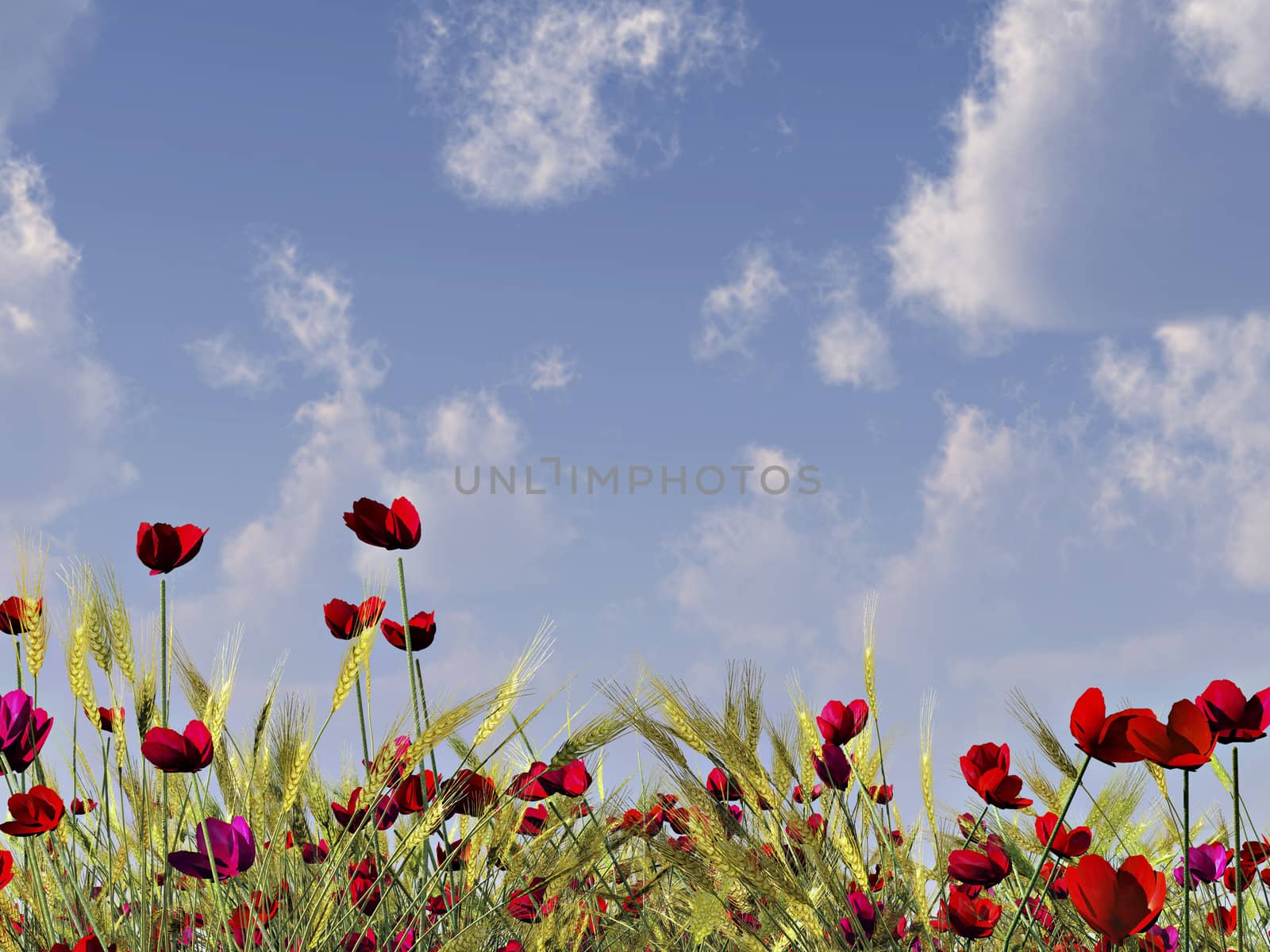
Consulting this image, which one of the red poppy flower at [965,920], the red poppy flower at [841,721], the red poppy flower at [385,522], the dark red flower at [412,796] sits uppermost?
the red poppy flower at [385,522]

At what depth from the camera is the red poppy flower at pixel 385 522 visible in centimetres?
196

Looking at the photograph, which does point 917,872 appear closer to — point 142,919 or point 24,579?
point 142,919

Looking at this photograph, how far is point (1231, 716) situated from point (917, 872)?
53cm

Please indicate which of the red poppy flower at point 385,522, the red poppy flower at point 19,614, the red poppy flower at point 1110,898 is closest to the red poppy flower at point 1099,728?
the red poppy flower at point 1110,898

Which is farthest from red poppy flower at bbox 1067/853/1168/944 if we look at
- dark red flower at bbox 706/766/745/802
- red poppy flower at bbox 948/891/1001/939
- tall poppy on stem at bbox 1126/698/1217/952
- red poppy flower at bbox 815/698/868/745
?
dark red flower at bbox 706/766/745/802

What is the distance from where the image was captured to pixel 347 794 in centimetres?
220

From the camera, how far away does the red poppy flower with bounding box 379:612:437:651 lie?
2.05 meters

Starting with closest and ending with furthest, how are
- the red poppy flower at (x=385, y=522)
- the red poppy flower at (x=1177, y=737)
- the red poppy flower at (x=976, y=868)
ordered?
the red poppy flower at (x=1177, y=737) < the red poppy flower at (x=976, y=868) < the red poppy flower at (x=385, y=522)

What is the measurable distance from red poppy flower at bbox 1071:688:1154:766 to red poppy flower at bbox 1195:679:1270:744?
0.24 metres

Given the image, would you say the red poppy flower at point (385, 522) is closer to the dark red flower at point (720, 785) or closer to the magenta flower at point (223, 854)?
the magenta flower at point (223, 854)

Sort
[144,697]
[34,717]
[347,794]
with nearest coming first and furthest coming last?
[144,697], [34,717], [347,794]

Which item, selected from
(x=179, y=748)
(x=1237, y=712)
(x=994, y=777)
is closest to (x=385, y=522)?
(x=179, y=748)

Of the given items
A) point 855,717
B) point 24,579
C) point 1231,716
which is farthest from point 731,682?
point 24,579

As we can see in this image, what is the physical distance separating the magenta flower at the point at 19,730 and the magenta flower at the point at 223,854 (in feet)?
1.31
